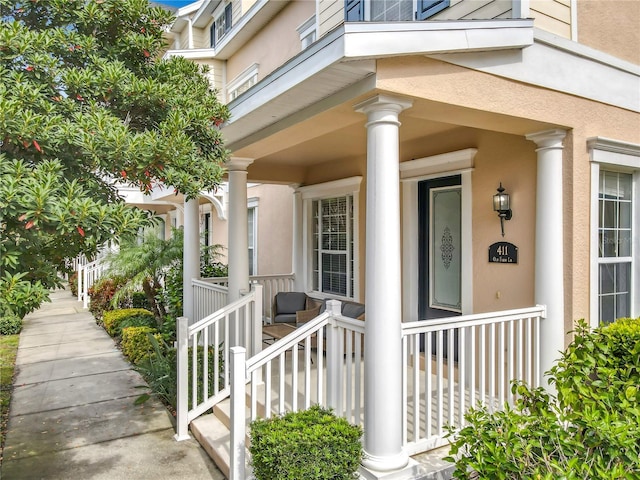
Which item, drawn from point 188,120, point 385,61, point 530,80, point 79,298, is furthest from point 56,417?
point 79,298

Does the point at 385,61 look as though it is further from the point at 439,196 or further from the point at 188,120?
the point at 439,196

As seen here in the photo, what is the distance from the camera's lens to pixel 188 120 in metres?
3.11

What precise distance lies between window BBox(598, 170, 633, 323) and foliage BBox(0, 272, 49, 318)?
4.82 metres

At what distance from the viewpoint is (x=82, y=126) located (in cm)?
251

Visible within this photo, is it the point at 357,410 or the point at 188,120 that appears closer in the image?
the point at 188,120

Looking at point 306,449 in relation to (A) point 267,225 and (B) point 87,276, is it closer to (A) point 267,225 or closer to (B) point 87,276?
(A) point 267,225

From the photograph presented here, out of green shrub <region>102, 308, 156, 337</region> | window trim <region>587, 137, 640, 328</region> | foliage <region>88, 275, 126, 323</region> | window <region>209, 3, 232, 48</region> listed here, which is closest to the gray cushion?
window trim <region>587, 137, 640, 328</region>

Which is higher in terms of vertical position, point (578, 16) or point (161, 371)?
point (578, 16)

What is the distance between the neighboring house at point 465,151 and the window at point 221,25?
566 centimetres

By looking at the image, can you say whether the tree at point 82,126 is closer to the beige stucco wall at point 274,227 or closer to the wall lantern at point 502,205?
the wall lantern at point 502,205

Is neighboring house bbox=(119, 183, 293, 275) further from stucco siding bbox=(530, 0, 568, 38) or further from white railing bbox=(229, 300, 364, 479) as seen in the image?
stucco siding bbox=(530, 0, 568, 38)

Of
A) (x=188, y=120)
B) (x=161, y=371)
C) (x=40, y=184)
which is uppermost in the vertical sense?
(x=188, y=120)

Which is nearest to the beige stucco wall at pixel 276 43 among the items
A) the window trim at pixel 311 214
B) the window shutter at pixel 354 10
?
the window shutter at pixel 354 10

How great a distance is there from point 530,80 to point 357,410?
3143 mm
